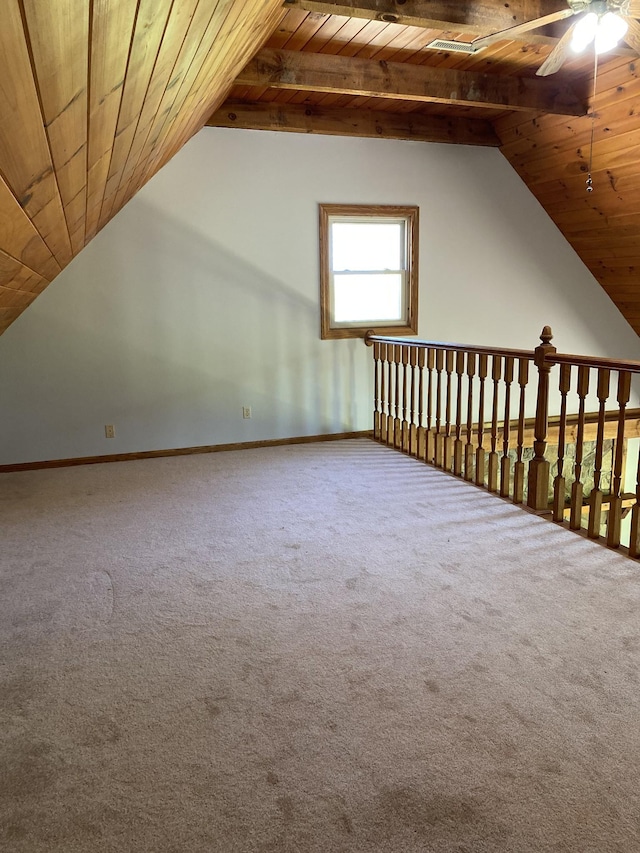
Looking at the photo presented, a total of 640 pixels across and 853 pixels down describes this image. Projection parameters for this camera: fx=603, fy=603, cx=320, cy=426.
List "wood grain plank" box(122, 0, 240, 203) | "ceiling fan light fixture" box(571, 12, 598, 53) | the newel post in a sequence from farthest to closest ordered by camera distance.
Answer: the newel post
"ceiling fan light fixture" box(571, 12, 598, 53)
"wood grain plank" box(122, 0, 240, 203)

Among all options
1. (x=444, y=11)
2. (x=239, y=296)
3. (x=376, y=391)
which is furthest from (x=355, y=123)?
→ (x=376, y=391)

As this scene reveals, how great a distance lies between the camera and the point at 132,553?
2990 millimetres

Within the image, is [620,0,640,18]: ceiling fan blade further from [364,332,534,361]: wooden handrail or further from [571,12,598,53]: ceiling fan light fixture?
[364,332,534,361]: wooden handrail

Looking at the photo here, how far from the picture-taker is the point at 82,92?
117 centimetres

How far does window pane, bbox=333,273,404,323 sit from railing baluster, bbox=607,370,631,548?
9.96ft

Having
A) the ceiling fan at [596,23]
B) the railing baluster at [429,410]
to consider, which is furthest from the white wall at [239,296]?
the ceiling fan at [596,23]

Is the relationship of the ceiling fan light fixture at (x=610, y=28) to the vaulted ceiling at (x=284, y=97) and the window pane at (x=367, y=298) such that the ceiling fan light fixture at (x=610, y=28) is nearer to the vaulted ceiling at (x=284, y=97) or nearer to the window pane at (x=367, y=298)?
the vaulted ceiling at (x=284, y=97)

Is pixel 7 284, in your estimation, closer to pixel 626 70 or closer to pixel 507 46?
pixel 507 46

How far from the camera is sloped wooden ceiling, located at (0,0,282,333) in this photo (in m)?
0.85

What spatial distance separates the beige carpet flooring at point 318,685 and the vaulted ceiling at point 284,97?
1.36 meters

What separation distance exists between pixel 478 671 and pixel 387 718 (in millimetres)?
381

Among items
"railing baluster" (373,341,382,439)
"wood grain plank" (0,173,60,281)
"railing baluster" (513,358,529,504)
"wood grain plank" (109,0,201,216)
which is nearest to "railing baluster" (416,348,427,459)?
"railing baluster" (373,341,382,439)

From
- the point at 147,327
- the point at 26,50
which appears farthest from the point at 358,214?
the point at 26,50

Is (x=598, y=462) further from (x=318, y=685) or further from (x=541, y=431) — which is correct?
(x=318, y=685)
